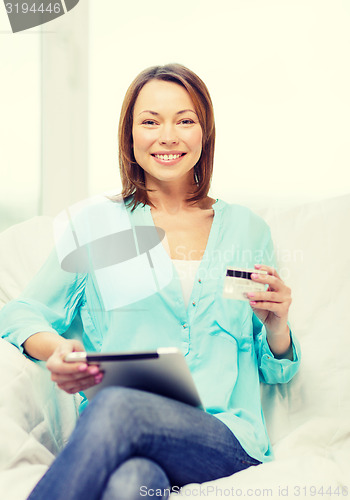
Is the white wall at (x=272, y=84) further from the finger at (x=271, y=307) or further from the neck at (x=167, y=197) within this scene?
the finger at (x=271, y=307)

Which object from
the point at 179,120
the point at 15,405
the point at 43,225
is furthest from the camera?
the point at 43,225

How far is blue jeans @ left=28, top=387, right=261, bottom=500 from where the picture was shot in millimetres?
726

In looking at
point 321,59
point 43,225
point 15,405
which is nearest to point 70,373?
point 15,405

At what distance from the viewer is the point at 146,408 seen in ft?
2.74

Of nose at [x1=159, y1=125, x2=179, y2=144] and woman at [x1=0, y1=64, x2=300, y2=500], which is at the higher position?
nose at [x1=159, y1=125, x2=179, y2=144]

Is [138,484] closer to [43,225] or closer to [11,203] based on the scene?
[43,225]

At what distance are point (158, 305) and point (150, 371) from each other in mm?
325

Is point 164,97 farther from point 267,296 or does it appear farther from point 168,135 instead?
point 267,296

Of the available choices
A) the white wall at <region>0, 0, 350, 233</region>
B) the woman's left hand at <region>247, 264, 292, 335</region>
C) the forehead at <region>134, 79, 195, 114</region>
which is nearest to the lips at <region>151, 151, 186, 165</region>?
the forehead at <region>134, 79, 195, 114</region>

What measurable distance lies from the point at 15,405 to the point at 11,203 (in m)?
0.99

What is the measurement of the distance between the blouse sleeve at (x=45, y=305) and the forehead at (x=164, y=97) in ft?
1.40

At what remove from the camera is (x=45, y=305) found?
3.92 ft

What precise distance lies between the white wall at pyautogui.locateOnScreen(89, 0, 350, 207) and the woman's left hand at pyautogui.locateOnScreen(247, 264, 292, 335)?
715 mm

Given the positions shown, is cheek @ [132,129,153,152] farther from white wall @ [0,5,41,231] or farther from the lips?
white wall @ [0,5,41,231]
